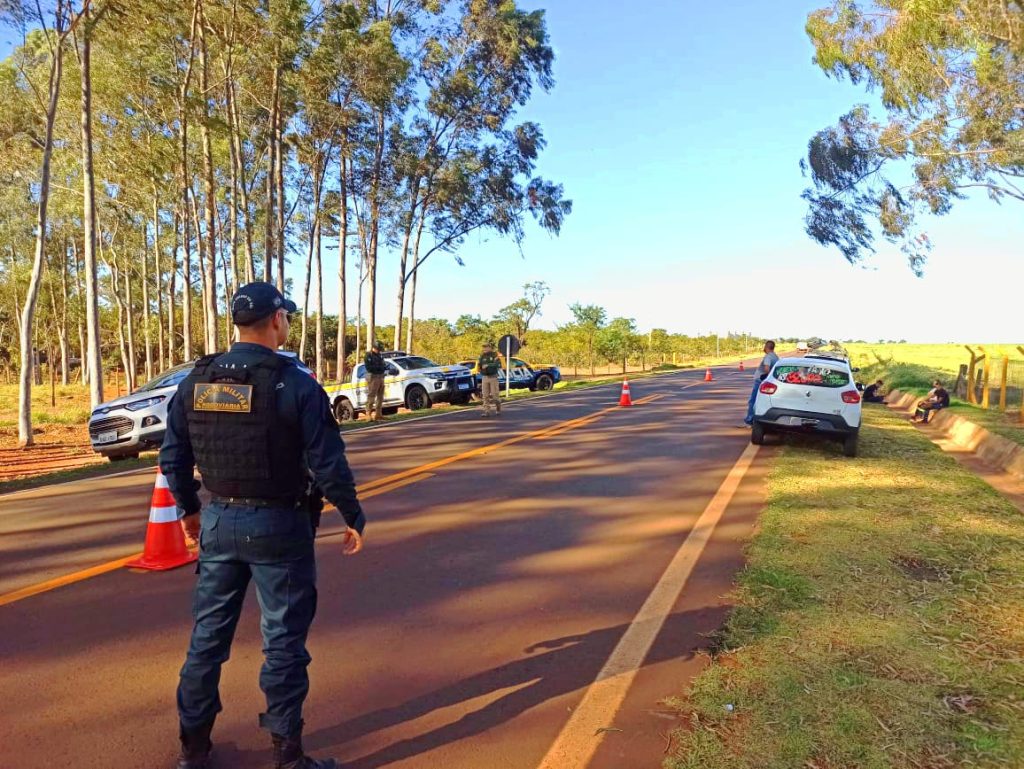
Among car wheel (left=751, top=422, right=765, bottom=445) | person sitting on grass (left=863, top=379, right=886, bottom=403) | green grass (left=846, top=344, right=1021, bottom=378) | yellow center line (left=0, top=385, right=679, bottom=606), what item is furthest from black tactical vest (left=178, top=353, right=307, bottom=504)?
person sitting on grass (left=863, top=379, right=886, bottom=403)

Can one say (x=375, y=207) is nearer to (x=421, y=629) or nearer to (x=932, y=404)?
(x=932, y=404)

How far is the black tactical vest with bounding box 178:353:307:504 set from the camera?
2.68 m

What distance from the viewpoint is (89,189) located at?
1501 centimetres

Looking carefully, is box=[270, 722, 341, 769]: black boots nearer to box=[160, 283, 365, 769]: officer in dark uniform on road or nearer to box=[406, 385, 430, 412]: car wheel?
box=[160, 283, 365, 769]: officer in dark uniform on road

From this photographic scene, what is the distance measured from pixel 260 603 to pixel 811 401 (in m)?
10.0

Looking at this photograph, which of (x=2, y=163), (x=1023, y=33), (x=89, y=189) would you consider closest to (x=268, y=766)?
(x=89, y=189)

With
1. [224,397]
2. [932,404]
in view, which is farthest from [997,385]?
[224,397]

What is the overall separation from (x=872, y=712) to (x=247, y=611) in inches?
140

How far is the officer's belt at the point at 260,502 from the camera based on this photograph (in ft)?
8.89

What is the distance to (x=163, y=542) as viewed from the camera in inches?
211

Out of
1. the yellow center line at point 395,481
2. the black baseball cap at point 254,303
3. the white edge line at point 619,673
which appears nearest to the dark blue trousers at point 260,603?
the black baseball cap at point 254,303

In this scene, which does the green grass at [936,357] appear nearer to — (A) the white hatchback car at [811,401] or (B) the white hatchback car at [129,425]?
(A) the white hatchback car at [811,401]

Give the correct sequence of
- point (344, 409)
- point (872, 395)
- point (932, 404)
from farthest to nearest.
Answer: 1. point (872, 395)
2. point (344, 409)
3. point (932, 404)

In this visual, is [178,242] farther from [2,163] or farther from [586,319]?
[586,319]
